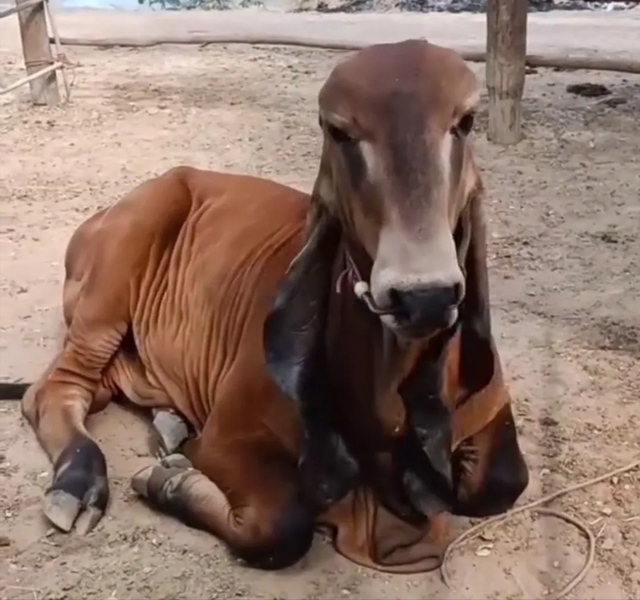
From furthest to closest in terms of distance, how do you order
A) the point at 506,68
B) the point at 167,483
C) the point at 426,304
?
the point at 506,68, the point at 167,483, the point at 426,304

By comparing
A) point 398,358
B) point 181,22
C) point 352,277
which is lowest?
point 181,22

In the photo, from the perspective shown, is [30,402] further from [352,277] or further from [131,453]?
[352,277]

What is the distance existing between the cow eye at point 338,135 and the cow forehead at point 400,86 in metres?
0.02

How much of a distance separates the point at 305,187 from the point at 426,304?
302 centimetres

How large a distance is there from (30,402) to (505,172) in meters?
2.61

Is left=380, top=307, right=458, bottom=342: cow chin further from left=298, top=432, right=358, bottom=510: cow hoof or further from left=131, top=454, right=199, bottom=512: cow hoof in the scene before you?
left=131, top=454, right=199, bottom=512: cow hoof

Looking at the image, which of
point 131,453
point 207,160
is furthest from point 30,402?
point 207,160

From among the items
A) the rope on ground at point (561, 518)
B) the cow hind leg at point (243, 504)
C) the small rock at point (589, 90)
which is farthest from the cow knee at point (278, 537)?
the small rock at point (589, 90)

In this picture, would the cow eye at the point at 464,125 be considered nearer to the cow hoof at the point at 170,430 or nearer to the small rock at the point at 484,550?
the small rock at the point at 484,550

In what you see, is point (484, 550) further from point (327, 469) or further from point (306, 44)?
point (306, 44)

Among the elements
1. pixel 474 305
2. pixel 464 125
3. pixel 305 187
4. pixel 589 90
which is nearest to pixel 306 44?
pixel 589 90

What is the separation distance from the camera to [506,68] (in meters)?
5.41

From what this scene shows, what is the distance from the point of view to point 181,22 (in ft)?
27.0

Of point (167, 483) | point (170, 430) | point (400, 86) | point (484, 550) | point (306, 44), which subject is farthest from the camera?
point (306, 44)
